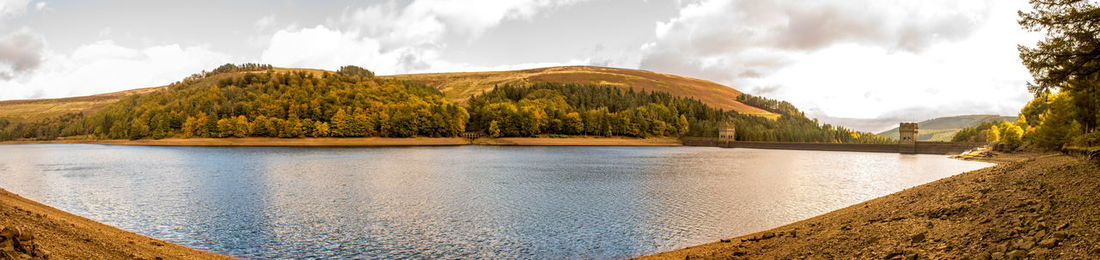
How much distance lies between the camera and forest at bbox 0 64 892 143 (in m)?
144

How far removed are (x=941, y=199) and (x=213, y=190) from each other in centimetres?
3822

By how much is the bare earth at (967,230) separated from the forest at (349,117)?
5203 inches

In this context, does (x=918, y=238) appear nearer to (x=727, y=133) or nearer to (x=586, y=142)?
(x=586, y=142)

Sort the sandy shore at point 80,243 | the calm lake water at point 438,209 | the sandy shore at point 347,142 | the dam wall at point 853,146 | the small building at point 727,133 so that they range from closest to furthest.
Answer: the sandy shore at point 80,243 → the calm lake water at point 438,209 → the dam wall at point 853,146 → the sandy shore at point 347,142 → the small building at point 727,133

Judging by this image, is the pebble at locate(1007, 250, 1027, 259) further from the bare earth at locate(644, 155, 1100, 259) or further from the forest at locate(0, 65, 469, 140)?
the forest at locate(0, 65, 469, 140)

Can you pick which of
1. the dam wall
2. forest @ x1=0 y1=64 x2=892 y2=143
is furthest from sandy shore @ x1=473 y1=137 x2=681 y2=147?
the dam wall

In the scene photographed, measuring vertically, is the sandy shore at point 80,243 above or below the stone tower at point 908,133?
below

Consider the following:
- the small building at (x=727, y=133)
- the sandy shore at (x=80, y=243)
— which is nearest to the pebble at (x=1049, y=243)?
the sandy shore at (x=80, y=243)

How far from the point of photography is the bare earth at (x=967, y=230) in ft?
32.9

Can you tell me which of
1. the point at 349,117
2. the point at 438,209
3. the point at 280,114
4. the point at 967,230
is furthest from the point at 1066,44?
the point at 280,114

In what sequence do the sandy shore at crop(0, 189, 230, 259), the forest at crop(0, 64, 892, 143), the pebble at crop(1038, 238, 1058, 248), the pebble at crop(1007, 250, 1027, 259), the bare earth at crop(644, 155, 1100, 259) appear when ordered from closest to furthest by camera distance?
the pebble at crop(1007, 250, 1027, 259)
the pebble at crop(1038, 238, 1058, 248)
the bare earth at crop(644, 155, 1100, 259)
the sandy shore at crop(0, 189, 230, 259)
the forest at crop(0, 64, 892, 143)

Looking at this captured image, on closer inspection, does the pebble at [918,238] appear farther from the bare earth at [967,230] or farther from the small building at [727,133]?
the small building at [727,133]

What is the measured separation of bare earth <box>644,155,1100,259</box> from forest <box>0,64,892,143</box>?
13216 centimetres

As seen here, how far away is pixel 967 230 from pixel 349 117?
472 feet
